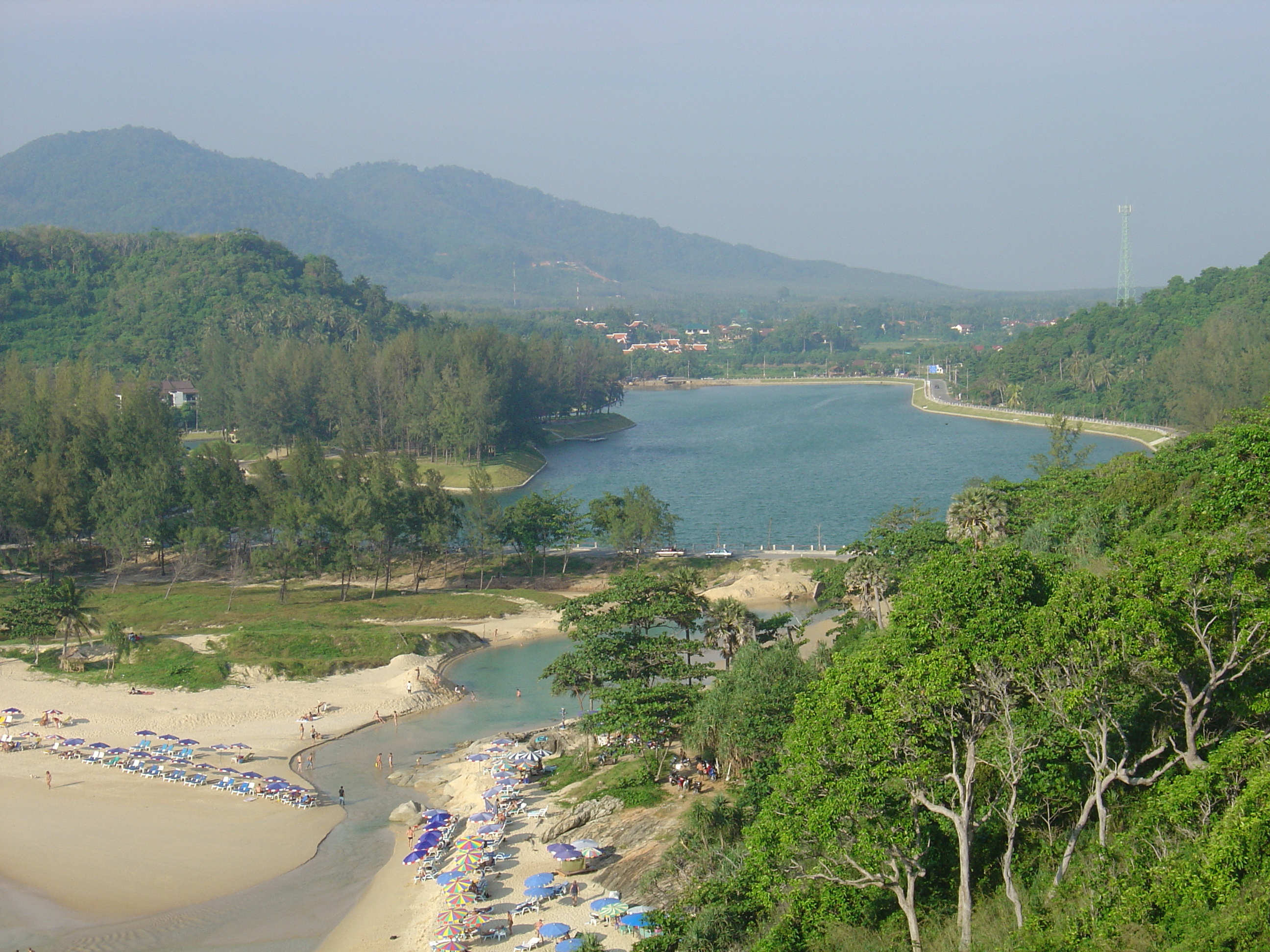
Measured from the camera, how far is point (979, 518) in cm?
3509

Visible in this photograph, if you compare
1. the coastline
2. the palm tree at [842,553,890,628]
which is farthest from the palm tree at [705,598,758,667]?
A: the coastline

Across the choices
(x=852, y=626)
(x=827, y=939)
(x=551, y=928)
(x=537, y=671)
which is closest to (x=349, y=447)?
(x=537, y=671)

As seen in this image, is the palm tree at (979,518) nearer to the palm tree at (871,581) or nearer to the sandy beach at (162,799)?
the palm tree at (871,581)

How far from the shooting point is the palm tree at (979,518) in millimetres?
35031

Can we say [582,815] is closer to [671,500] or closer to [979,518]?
[979,518]

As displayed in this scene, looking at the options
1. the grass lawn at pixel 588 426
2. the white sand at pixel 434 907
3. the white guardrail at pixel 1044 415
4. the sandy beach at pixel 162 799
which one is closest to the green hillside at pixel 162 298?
the grass lawn at pixel 588 426

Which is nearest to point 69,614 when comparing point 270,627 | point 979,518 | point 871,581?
point 270,627

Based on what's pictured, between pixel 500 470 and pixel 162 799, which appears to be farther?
pixel 500 470

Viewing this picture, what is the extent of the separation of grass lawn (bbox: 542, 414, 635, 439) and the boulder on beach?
78613 millimetres

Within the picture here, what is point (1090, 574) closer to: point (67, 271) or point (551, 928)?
point (551, 928)

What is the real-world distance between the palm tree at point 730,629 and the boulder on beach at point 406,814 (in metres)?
8.55

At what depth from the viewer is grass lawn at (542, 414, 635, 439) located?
106 m

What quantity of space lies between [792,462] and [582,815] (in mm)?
65962

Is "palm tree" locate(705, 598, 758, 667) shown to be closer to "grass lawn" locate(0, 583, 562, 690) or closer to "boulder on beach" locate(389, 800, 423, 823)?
"boulder on beach" locate(389, 800, 423, 823)
